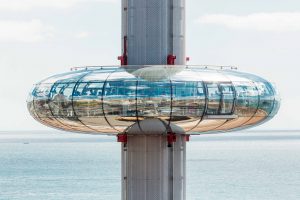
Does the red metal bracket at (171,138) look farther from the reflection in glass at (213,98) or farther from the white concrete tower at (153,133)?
the reflection in glass at (213,98)

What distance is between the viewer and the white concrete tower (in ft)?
96.0

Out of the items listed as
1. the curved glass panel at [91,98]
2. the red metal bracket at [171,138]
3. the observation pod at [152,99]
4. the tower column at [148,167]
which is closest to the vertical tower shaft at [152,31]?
the observation pod at [152,99]

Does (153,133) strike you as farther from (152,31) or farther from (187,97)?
(152,31)

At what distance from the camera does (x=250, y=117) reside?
92.8 ft

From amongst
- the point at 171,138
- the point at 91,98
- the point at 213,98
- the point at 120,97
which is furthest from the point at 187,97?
the point at 171,138

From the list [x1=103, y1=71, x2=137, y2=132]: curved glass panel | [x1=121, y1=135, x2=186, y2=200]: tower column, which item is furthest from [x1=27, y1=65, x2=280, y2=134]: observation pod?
[x1=121, y1=135, x2=186, y2=200]: tower column

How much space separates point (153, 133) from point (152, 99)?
8.55 ft

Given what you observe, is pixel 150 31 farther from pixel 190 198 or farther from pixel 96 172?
pixel 96 172

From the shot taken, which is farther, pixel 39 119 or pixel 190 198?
pixel 190 198

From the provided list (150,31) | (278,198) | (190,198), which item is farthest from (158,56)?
(278,198)

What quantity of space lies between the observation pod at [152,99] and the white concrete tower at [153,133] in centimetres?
115

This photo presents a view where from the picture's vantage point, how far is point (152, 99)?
26875mm

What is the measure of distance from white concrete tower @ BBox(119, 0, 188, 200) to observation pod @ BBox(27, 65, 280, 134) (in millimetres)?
1150

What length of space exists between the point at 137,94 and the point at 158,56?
2.65 metres
